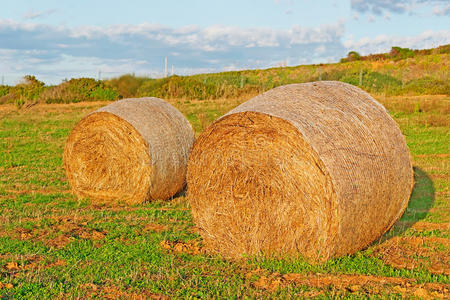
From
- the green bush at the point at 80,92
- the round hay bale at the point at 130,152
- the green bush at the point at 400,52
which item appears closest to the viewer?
the round hay bale at the point at 130,152

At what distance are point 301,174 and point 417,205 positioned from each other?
185 inches

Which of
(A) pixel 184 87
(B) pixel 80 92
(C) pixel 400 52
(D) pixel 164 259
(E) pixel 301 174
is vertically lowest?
(D) pixel 164 259

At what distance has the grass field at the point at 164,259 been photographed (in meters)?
5.68

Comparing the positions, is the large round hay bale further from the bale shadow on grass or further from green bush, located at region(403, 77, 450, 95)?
green bush, located at region(403, 77, 450, 95)

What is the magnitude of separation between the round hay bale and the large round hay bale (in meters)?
3.11

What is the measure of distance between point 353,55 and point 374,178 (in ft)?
160

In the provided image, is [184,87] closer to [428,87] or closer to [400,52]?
[428,87]

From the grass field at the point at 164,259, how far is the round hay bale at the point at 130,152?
407 millimetres

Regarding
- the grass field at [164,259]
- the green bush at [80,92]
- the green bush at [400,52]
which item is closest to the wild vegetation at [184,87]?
the green bush at [80,92]

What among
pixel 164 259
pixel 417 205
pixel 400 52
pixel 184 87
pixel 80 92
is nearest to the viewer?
pixel 164 259

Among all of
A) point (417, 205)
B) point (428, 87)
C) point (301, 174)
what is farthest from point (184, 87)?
point (301, 174)

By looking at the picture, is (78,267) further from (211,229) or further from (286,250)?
(286,250)

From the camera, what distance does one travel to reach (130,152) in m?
10.8

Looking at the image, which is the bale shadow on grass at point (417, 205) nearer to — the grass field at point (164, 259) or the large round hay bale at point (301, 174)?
the grass field at point (164, 259)
